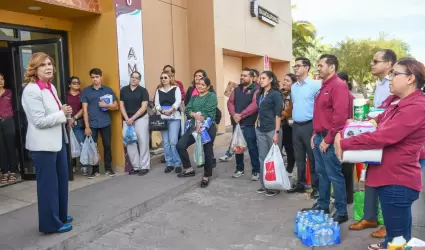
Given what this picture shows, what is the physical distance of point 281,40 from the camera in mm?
15680

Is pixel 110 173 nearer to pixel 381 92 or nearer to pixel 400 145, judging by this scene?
pixel 381 92

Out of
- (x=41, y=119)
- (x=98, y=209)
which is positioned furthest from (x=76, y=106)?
(x=41, y=119)

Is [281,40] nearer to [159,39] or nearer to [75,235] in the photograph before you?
[159,39]

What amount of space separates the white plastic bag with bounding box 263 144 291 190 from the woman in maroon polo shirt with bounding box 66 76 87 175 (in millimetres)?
3360

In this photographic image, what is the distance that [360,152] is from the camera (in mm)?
2791

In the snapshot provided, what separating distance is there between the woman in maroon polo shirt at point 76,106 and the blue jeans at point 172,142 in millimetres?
1462

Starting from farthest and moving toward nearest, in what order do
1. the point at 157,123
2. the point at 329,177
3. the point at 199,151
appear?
the point at 157,123, the point at 199,151, the point at 329,177

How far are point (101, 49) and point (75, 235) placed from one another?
12.6 ft

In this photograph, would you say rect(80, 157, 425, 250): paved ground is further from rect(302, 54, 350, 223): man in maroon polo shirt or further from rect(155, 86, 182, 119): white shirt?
rect(155, 86, 182, 119): white shirt

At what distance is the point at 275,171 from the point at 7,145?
15.2 feet

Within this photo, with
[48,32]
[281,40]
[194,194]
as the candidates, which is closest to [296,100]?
[194,194]

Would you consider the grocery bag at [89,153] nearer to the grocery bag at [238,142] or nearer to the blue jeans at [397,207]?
the grocery bag at [238,142]

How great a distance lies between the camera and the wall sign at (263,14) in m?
12.0

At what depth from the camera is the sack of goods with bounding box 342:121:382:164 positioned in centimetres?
276
